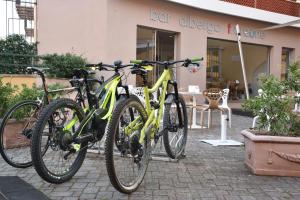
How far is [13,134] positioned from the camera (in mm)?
6164

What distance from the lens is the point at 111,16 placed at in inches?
475

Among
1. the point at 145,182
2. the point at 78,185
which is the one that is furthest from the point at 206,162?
the point at 78,185

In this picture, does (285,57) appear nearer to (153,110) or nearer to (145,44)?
(145,44)

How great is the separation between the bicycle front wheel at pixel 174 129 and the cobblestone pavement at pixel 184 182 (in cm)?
19

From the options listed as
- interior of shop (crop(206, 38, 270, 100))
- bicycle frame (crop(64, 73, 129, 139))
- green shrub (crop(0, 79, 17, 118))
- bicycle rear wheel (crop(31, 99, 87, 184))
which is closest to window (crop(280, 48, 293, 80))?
interior of shop (crop(206, 38, 270, 100))

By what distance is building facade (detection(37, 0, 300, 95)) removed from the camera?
40.3 ft

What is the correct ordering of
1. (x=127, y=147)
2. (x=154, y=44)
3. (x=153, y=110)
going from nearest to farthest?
(x=127, y=147)
(x=153, y=110)
(x=154, y=44)

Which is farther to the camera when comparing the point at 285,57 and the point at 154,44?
the point at 285,57

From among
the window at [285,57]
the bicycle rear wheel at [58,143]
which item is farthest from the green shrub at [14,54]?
the window at [285,57]

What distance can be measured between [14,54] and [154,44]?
4.55 metres

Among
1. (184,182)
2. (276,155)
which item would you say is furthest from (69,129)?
(276,155)

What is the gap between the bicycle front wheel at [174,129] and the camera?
18.0ft

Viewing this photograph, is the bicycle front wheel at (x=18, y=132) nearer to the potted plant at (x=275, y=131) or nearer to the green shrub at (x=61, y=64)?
the potted plant at (x=275, y=131)

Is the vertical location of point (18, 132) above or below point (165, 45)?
below
